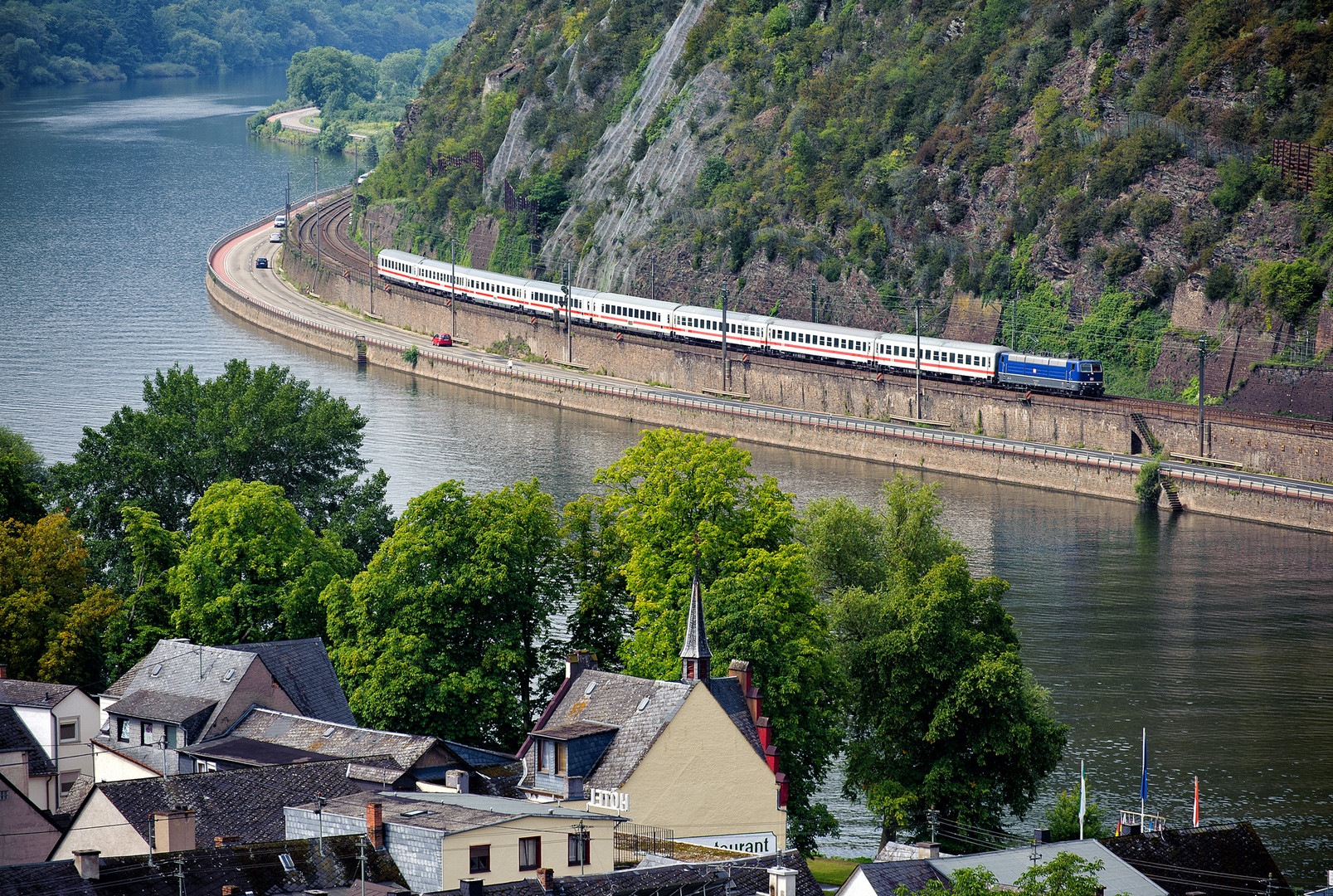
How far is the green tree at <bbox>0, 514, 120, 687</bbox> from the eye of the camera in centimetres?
4641

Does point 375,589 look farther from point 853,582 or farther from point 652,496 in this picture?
point 853,582

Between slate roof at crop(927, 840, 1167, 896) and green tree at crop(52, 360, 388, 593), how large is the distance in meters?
27.3

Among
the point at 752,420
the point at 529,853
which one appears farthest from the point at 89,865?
the point at 752,420

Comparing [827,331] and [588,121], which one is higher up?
[588,121]

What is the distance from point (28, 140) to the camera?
196 m

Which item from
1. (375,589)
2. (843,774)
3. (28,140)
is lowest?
(843,774)

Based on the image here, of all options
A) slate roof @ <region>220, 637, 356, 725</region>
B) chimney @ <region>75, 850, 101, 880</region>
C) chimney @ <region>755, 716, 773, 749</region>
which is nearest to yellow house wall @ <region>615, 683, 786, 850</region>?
chimney @ <region>755, 716, 773, 749</region>

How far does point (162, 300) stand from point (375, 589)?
305ft

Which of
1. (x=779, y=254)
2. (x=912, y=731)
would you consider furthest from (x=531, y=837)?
(x=779, y=254)

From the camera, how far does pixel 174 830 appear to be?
3064cm

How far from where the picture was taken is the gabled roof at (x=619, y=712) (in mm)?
34344

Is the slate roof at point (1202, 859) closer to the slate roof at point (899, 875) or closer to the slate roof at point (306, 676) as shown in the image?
the slate roof at point (899, 875)

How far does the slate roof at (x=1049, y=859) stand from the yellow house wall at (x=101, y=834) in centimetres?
1357

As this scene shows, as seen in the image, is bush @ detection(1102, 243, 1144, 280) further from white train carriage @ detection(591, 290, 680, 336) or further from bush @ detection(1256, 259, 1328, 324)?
white train carriage @ detection(591, 290, 680, 336)
